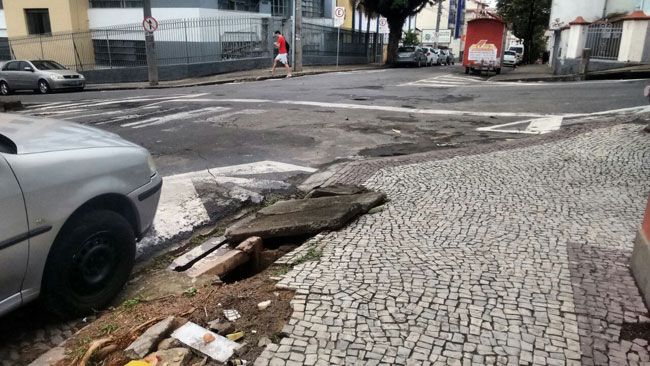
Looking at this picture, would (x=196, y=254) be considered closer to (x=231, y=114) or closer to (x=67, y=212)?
(x=67, y=212)

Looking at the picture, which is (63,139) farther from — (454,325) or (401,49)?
(401,49)

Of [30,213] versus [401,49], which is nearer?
[30,213]

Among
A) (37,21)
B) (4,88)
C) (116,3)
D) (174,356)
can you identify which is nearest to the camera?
(174,356)

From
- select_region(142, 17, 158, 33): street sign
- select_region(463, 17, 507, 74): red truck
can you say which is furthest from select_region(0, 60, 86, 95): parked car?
select_region(463, 17, 507, 74): red truck

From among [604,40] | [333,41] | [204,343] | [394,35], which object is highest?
[394,35]

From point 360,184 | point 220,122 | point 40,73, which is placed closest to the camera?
point 360,184

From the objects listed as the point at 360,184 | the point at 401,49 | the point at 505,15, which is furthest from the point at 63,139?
the point at 505,15

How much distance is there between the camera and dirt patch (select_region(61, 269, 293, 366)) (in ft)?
9.68

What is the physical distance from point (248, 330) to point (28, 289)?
1.33 metres

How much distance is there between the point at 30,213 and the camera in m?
2.96

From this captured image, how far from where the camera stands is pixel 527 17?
2032 inches

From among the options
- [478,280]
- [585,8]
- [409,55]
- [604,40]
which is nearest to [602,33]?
[604,40]

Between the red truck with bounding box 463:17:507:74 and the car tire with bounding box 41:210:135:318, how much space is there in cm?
2675

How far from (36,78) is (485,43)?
21.6m
